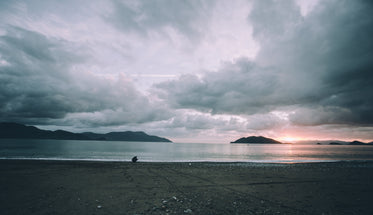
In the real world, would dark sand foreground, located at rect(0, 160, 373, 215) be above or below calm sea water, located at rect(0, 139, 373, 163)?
above

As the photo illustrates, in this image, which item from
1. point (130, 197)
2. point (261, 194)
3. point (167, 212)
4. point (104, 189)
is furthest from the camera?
point (104, 189)

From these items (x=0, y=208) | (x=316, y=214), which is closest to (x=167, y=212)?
(x=316, y=214)

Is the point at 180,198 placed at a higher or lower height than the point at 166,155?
higher

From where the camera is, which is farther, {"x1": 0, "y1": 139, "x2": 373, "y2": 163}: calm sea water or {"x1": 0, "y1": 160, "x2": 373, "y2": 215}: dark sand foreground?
{"x1": 0, "y1": 139, "x2": 373, "y2": 163}: calm sea water

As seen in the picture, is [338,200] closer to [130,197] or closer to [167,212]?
[167,212]

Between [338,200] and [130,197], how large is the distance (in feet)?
45.5

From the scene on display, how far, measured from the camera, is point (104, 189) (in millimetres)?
13078

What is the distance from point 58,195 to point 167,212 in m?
8.21

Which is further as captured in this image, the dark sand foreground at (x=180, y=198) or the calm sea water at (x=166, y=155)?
the calm sea water at (x=166, y=155)

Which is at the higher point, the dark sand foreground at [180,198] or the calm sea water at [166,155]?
the dark sand foreground at [180,198]

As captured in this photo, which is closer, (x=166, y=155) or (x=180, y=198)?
(x=180, y=198)

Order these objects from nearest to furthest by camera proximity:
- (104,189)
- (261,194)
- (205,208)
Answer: (205,208), (261,194), (104,189)

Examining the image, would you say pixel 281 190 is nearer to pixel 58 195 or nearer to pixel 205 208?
pixel 205 208

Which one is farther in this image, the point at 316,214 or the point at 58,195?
the point at 58,195
